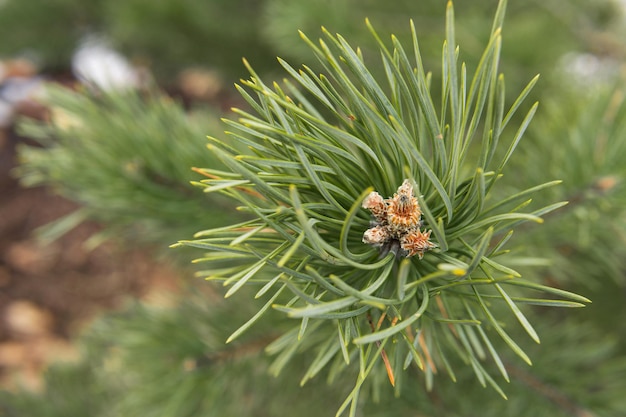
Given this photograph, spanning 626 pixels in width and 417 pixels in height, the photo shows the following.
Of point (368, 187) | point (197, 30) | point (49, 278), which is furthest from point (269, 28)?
point (49, 278)

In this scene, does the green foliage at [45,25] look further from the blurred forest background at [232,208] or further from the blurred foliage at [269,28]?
the blurred forest background at [232,208]

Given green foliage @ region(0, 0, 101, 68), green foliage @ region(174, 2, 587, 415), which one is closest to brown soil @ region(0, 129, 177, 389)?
green foliage @ region(0, 0, 101, 68)

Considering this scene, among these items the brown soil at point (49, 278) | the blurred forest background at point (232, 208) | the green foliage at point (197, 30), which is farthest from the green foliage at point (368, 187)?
the brown soil at point (49, 278)

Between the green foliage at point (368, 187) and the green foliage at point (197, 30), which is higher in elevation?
the green foliage at point (197, 30)

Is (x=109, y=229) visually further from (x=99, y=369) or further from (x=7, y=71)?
(x=7, y=71)

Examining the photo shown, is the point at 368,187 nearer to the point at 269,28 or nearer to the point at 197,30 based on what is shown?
the point at 269,28

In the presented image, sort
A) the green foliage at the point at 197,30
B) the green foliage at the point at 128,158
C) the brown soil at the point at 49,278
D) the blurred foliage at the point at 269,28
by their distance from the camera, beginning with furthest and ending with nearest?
the brown soil at the point at 49,278
the green foliage at the point at 197,30
the blurred foliage at the point at 269,28
the green foliage at the point at 128,158

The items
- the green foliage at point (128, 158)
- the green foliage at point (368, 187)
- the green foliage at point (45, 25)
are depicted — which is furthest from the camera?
the green foliage at point (45, 25)

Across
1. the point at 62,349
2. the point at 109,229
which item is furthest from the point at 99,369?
the point at 62,349
